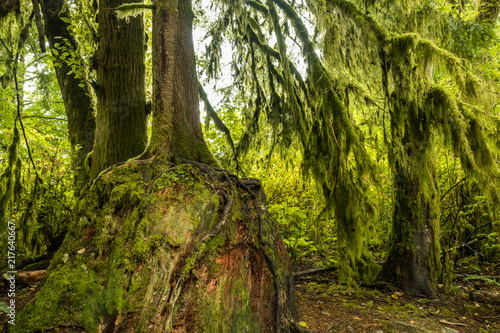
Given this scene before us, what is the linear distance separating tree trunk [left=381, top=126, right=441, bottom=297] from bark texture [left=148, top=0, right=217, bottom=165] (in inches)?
141

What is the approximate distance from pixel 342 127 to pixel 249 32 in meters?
2.46

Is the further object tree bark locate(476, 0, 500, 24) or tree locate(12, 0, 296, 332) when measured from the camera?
tree bark locate(476, 0, 500, 24)

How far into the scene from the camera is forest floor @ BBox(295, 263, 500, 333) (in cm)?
330

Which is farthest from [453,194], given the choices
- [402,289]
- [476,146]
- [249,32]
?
[249,32]

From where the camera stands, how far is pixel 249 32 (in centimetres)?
436

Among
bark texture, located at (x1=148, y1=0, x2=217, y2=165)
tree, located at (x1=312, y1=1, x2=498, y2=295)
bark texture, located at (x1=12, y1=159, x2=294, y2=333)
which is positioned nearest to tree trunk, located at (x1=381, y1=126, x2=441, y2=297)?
tree, located at (x1=312, y1=1, x2=498, y2=295)

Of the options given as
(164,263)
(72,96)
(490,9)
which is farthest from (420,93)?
(490,9)

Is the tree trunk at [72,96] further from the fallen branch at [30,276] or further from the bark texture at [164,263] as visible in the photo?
the bark texture at [164,263]

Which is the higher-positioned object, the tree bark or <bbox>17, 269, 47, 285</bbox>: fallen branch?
the tree bark

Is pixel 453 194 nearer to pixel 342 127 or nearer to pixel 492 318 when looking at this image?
pixel 492 318

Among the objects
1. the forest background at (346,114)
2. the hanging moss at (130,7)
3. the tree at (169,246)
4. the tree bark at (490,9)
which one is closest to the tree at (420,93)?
the forest background at (346,114)

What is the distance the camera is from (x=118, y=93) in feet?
13.6

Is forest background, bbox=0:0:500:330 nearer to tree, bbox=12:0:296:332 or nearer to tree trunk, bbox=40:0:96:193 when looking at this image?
tree trunk, bbox=40:0:96:193

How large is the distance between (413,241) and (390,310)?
4.69 ft
